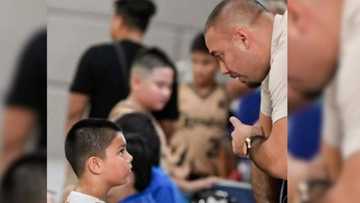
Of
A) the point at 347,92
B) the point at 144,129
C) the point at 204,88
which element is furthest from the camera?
the point at 204,88

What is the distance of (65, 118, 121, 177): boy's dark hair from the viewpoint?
188 centimetres

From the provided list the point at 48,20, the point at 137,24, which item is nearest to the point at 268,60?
the point at 137,24

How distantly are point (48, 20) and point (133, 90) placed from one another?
240 mm

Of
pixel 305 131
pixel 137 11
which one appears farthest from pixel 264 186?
pixel 137 11

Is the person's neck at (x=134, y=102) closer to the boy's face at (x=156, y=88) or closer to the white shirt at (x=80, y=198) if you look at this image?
the boy's face at (x=156, y=88)

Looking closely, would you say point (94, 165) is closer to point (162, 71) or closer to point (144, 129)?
Result: point (144, 129)

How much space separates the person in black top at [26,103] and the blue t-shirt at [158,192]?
244mm

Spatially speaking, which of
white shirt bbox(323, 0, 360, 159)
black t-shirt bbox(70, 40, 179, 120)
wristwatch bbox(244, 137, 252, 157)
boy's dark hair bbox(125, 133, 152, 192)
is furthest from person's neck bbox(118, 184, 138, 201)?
white shirt bbox(323, 0, 360, 159)

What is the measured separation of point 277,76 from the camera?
1.85m

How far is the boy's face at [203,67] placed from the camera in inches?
76.2

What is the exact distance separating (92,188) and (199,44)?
1.27ft

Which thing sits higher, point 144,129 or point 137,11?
point 137,11

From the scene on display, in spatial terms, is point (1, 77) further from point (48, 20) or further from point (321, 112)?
point (321, 112)

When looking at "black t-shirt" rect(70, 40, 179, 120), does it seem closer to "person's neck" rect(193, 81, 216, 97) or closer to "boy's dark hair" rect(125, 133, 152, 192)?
"boy's dark hair" rect(125, 133, 152, 192)
